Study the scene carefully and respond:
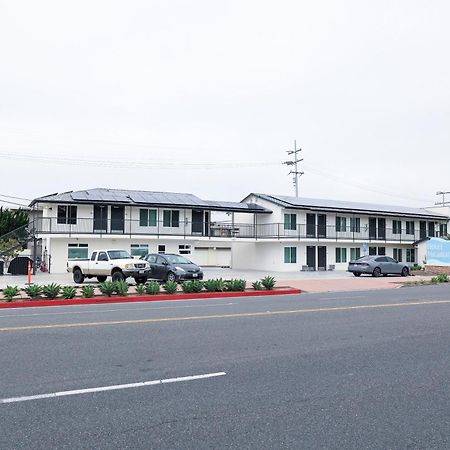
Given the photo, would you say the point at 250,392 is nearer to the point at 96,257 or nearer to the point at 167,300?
the point at 167,300

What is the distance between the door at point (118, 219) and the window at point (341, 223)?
2014 centimetres

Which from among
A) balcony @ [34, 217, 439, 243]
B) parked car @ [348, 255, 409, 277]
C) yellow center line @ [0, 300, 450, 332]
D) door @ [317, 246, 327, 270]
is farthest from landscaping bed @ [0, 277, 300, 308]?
door @ [317, 246, 327, 270]

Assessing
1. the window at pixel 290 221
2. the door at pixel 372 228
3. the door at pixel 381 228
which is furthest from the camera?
the door at pixel 381 228

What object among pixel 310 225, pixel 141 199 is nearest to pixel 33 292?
pixel 141 199

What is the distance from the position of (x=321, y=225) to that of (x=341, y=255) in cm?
371

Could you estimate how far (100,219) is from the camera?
128ft

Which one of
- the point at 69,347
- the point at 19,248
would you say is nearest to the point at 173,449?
the point at 69,347

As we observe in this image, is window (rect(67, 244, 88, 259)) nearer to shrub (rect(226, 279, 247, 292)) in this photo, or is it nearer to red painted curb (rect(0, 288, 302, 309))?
shrub (rect(226, 279, 247, 292))

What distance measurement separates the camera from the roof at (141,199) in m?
38.4

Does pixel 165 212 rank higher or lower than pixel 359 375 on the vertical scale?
higher

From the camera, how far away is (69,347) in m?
8.05

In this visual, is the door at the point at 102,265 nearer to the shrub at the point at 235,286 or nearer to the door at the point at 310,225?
the shrub at the point at 235,286

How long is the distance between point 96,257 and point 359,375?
21.3 meters

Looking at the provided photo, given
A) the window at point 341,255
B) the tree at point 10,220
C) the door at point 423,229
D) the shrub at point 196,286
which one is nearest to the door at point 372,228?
the window at point 341,255
